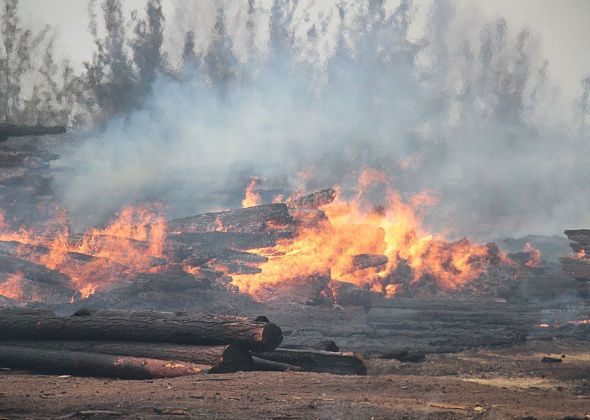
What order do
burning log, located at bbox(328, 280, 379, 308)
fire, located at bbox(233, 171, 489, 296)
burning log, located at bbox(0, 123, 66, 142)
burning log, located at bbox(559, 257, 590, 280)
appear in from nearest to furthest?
burning log, located at bbox(559, 257, 590, 280)
burning log, located at bbox(328, 280, 379, 308)
burning log, located at bbox(0, 123, 66, 142)
fire, located at bbox(233, 171, 489, 296)

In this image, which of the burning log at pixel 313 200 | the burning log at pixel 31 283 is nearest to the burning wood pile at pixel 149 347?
the burning log at pixel 31 283

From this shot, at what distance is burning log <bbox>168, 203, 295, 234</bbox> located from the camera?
2308 cm

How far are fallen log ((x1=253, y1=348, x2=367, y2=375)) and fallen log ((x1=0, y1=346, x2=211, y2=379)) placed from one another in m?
1.82

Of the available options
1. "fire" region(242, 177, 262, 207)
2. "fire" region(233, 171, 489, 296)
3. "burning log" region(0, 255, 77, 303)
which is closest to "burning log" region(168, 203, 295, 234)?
"fire" region(233, 171, 489, 296)

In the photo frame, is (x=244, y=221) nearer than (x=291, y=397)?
No

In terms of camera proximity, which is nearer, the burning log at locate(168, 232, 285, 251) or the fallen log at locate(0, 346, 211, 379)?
the fallen log at locate(0, 346, 211, 379)

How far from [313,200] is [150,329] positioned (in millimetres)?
15158

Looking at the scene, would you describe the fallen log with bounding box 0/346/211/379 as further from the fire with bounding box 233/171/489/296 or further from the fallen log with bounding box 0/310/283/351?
the fire with bounding box 233/171/489/296

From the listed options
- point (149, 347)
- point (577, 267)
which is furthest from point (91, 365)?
point (577, 267)

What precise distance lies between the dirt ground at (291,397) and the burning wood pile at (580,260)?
1032cm

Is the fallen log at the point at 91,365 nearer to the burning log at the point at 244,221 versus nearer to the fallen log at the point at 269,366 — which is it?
the fallen log at the point at 269,366

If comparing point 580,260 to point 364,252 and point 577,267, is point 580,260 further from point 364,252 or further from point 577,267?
point 364,252

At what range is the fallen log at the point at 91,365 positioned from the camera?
32.5 ft

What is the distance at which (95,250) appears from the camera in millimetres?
21688
